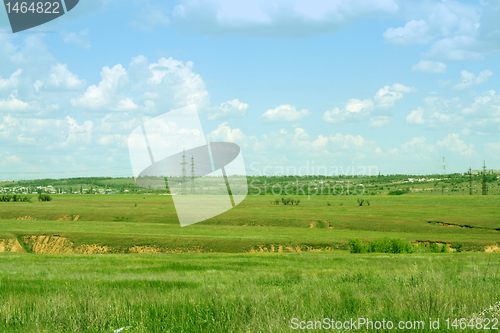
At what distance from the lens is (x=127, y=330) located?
768cm

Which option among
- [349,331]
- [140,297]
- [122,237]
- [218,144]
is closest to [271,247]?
[122,237]

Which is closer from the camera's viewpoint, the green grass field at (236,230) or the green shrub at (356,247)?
the green shrub at (356,247)

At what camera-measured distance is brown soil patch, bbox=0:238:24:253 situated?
42844mm

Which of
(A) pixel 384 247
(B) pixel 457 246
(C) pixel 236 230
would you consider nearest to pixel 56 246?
(C) pixel 236 230

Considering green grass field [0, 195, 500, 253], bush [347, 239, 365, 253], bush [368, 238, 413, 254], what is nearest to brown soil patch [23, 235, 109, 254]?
green grass field [0, 195, 500, 253]

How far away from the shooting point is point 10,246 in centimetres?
4338

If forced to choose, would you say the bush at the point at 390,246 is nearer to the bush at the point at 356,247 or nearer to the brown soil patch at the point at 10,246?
the bush at the point at 356,247

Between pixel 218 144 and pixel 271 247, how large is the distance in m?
23.3

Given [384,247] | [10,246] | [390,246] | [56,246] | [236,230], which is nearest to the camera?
[384,247]

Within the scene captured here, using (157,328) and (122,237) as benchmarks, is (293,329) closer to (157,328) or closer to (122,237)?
(157,328)

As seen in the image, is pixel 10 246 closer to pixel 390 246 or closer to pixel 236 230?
pixel 236 230

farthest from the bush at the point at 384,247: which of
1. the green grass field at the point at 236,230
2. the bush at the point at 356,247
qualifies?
the green grass field at the point at 236,230

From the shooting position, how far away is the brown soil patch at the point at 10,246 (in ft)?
141

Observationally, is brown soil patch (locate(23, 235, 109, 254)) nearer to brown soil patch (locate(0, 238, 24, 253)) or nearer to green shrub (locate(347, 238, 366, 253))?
brown soil patch (locate(0, 238, 24, 253))
